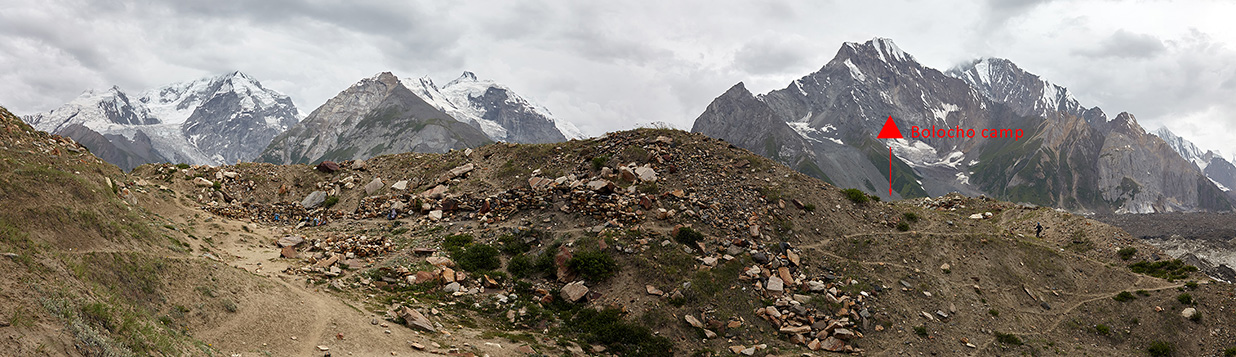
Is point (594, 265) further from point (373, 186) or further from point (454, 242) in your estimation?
Result: point (373, 186)

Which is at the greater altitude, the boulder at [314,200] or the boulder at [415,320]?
the boulder at [314,200]

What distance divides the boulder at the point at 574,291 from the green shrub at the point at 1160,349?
3362 cm

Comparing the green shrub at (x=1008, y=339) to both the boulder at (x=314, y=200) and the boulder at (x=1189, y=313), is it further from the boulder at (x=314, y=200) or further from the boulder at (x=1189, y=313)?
the boulder at (x=314, y=200)

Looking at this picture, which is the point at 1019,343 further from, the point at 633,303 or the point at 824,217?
the point at 633,303

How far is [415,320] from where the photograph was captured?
21.4 m

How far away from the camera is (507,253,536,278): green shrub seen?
29.1 meters

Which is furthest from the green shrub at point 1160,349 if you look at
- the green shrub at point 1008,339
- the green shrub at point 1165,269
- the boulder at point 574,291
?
the boulder at point 574,291

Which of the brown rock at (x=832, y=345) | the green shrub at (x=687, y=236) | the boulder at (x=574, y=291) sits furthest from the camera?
the green shrub at (x=687, y=236)

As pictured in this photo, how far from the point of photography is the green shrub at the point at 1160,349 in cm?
3031

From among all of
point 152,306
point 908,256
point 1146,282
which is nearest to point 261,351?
point 152,306

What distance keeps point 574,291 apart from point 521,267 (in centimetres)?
407

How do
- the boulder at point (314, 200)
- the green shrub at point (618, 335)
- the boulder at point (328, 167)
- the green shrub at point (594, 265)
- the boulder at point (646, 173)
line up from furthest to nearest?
the boulder at point (328, 167)
the boulder at point (314, 200)
the boulder at point (646, 173)
the green shrub at point (594, 265)
the green shrub at point (618, 335)

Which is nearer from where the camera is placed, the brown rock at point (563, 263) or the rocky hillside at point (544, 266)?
the rocky hillside at point (544, 266)

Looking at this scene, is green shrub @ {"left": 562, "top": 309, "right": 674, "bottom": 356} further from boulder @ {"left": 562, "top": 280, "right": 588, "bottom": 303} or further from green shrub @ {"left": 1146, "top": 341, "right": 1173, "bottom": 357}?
green shrub @ {"left": 1146, "top": 341, "right": 1173, "bottom": 357}
